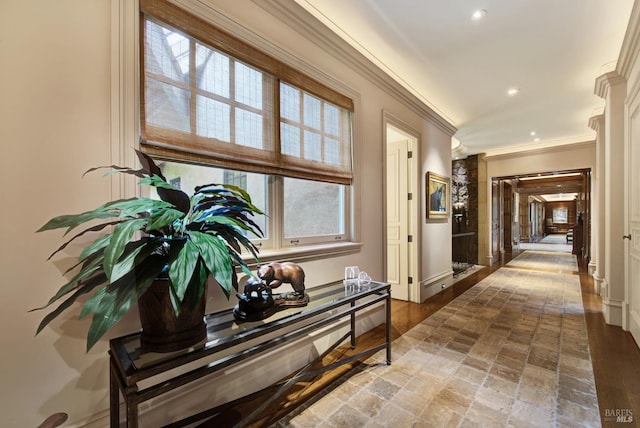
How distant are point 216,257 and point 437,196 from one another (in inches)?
159

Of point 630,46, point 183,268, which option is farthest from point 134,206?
point 630,46

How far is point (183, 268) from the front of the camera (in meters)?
0.98

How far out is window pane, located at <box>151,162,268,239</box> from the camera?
1.64 meters

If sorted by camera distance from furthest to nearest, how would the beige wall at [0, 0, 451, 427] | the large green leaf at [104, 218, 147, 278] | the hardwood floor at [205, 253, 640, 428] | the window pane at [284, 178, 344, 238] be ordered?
1. the window pane at [284, 178, 344, 238]
2. the hardwood floor at [205, 253, 640, 428]
3. the beige wall at [0, 0, 451, 427]
4. the large green leaf at [104, 218, 147, 278]

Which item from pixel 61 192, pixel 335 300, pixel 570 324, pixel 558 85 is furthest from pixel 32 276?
pixel 558 85

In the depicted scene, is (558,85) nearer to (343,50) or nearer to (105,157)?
(343,50)

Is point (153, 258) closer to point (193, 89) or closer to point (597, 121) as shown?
point (193, 89)

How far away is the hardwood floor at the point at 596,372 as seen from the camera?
1692 millimetres

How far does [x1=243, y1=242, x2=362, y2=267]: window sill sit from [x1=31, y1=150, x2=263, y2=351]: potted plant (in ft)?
2.09

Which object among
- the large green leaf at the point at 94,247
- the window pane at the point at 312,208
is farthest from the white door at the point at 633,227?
the large green leaf at the point at 94,247

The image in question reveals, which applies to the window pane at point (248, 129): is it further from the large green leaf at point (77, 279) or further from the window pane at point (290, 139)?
the large green leaf at point (77, 279)

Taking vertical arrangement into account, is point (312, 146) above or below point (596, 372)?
above

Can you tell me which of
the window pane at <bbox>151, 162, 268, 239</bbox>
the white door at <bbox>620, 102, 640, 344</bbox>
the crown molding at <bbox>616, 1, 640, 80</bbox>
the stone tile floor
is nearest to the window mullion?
the window pane at <bbox>151, 162, 268, 239</bbox>

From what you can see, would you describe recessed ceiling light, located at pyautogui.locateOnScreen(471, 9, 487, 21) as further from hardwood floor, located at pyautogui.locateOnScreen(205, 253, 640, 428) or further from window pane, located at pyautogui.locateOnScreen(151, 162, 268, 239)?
hardwood floor, located at pyautogui.locateOnScreen(205, 253, 640, 428)
